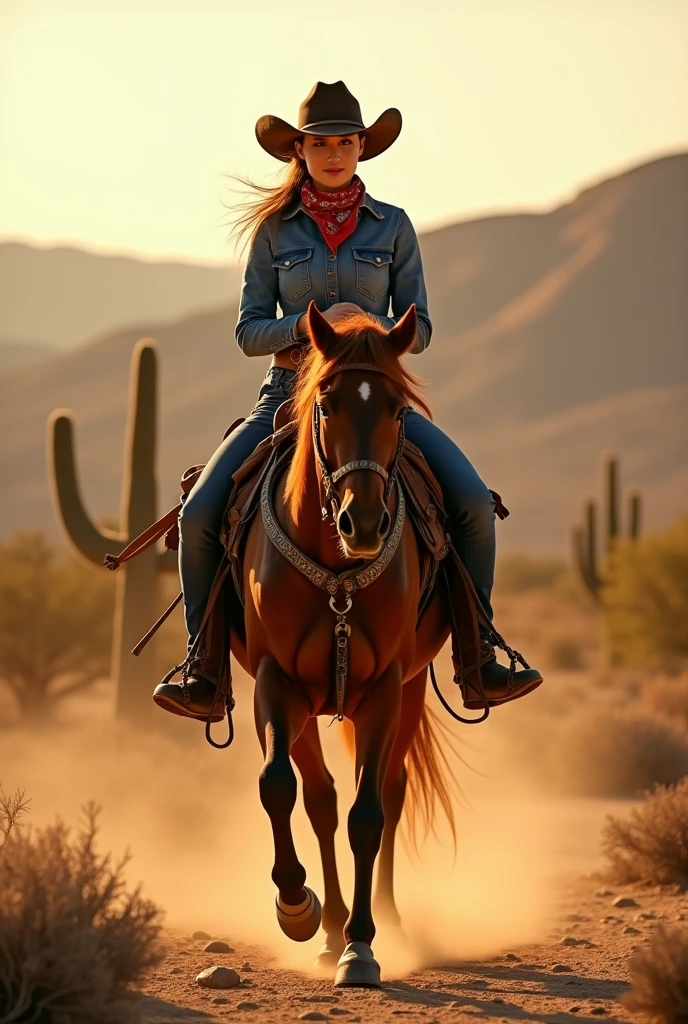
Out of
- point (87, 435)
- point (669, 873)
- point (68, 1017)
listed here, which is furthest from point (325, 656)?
point (87, 435)

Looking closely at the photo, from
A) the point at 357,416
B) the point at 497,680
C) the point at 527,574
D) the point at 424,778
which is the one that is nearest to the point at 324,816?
the point at 497,680

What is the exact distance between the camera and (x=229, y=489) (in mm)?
8719

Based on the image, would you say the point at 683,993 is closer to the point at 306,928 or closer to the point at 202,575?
the point at 306,928

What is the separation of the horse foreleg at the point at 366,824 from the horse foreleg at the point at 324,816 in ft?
2.61

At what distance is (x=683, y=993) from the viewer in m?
6.88

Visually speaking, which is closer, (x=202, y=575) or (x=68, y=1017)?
(x=68, y=1017)

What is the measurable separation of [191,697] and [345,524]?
2.06 m

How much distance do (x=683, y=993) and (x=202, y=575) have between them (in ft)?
10.4

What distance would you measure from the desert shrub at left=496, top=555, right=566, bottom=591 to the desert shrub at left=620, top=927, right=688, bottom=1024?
2043 inches

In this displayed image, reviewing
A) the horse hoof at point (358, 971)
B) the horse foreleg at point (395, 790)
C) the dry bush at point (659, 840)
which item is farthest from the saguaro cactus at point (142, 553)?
the horse hoof at point (358, 971)

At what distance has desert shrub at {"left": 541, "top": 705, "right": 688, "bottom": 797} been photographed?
18.2 metres

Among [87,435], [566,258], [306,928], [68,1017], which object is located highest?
[566,258]

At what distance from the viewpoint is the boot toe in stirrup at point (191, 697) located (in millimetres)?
8508

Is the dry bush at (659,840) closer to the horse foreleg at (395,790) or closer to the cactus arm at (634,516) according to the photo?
the horse foreleg at (395,790)
